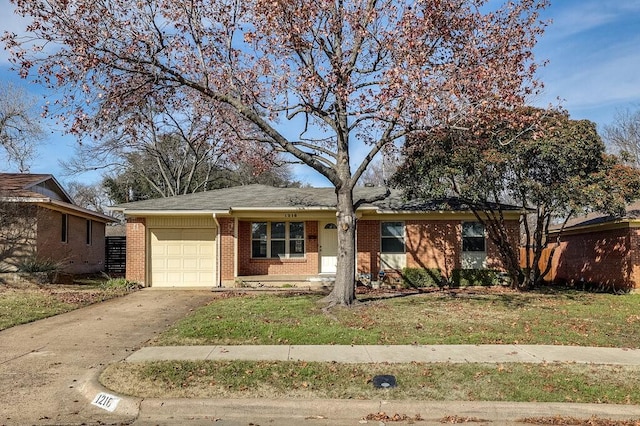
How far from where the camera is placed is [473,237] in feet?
62.8

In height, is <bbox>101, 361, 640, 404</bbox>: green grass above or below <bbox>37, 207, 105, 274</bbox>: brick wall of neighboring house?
below

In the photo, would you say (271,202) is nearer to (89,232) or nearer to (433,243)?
(433,243)

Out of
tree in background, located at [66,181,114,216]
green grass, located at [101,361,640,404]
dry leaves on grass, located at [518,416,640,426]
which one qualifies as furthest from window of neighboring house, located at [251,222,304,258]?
tree in background, located at [66,181,114,216]

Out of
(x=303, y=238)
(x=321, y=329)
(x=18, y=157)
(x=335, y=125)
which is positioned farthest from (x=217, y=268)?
(x=18, y=157)

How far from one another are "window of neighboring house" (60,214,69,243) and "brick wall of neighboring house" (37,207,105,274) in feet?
0.39

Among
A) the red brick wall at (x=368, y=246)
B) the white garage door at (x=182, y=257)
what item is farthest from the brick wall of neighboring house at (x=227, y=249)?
the red brick wall at (x=368, y=246)

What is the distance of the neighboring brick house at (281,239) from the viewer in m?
18.3

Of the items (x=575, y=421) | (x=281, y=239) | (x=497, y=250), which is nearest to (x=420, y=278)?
(x=497, y=250)

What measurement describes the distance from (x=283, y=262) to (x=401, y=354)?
38.8 ft

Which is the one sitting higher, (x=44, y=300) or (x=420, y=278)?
(x=420, y=278)

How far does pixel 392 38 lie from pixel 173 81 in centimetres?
486

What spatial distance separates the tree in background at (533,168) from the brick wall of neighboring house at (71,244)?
1363cm

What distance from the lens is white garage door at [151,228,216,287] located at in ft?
61.0

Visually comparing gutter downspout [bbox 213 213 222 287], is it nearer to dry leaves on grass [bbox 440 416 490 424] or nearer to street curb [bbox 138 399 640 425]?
street curb [bbox 138 399 640 425]
